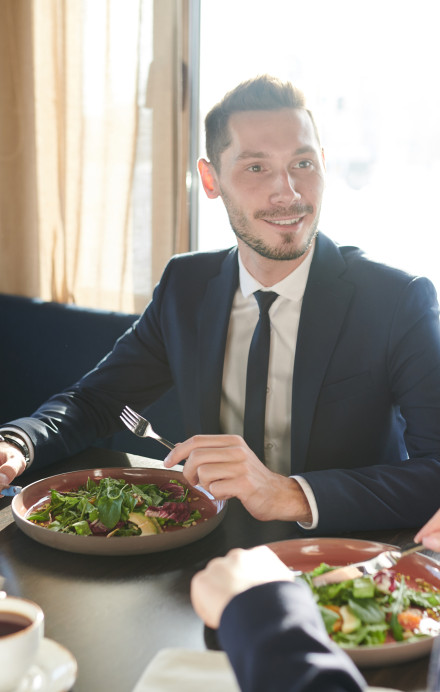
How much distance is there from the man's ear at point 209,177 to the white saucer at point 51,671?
1.38 m

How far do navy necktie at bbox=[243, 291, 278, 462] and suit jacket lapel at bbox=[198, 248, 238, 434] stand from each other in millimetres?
116

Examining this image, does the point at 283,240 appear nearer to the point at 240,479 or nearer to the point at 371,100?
the point at 240,479

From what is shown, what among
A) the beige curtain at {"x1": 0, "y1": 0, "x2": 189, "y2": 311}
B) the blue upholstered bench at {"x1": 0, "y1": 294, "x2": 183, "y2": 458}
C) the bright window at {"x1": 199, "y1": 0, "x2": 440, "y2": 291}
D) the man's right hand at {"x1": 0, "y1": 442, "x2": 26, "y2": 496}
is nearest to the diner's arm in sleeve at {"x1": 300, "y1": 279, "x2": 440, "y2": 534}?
the man's right hand at {"x1": 0, "y1": 442, "x2": 26, "y2": 496}

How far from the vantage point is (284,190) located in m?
1.75

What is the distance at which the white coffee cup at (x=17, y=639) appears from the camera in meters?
0.73

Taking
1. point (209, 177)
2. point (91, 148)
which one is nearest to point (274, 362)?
point (209, 177)

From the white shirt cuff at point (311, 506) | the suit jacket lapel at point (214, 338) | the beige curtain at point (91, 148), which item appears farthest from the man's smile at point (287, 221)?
the beige curtain at point (91, 148)

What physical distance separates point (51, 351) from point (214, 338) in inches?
50.6

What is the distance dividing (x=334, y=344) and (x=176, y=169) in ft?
5.29

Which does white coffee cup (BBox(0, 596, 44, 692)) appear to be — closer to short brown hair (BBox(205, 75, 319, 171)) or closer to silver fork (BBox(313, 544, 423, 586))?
silver fork (BBox(313, 544, 423, 586))

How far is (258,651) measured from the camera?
602 mm

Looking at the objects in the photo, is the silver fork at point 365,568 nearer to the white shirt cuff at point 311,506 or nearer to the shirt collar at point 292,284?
the white shirt cuff at point 311,506

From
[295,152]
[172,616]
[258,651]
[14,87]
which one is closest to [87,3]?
[14,87]

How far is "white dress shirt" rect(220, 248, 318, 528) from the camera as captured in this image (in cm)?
181
